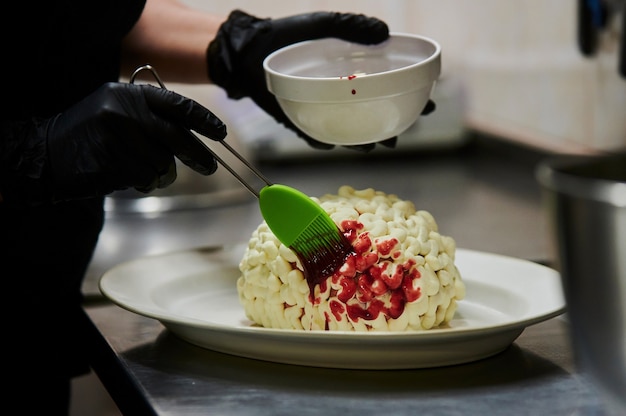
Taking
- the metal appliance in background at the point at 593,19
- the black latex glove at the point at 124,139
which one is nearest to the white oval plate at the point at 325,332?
the black latex glove at the point at 124,139

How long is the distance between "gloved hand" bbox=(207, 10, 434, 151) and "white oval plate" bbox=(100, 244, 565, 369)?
23cm

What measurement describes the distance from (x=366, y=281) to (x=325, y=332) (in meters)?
0.11

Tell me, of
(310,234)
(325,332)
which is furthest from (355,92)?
(325,332)

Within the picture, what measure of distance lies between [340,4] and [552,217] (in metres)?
2.09

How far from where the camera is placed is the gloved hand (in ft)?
4.28

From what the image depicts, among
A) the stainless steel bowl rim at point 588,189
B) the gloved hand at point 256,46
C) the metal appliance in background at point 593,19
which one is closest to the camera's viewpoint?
the stainless steel bowl rim at point 588,189

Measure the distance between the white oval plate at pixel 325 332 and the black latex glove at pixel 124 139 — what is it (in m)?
0.14

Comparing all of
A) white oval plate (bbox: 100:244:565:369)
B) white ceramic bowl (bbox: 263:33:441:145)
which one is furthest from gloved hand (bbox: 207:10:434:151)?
white oval plate (bbox: 100:244:565:369)

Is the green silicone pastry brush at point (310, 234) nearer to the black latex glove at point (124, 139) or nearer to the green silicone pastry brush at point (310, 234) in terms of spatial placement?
the green silicone pastry brush at point (310, 234)

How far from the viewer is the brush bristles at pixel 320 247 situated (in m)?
1.00

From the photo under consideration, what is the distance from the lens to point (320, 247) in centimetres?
100

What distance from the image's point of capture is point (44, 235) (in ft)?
4.27

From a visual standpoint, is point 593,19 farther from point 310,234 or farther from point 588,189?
point 588,189

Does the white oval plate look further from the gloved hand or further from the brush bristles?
the gloved hand
